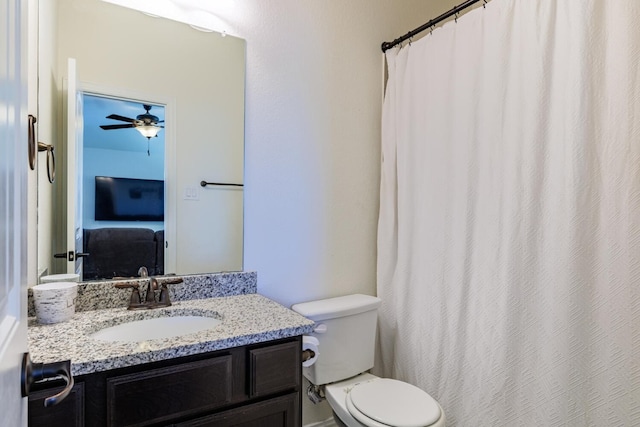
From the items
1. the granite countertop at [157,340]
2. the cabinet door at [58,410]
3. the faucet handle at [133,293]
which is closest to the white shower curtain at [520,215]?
the granite countertop at [157,340]

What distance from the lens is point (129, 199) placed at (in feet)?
4.55

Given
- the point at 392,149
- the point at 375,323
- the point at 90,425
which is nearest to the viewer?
the point at 90,425

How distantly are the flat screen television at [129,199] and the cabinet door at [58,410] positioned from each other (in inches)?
26.8

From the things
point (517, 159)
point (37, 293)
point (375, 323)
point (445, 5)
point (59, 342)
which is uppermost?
point (445, 5)

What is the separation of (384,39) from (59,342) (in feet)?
6.54

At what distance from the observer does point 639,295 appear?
1.08 metres

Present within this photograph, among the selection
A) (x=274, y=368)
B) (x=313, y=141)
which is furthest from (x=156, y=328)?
(x=313, y=141)

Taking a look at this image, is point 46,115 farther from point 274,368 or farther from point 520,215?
point 520,215

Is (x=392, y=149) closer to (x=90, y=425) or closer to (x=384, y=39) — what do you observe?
(x=384, y=39)

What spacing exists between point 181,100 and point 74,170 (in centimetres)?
48

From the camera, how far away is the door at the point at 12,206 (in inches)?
19.3

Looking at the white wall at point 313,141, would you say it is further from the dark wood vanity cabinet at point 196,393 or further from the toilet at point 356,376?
the dark wood vanity cabinet at point 196,393

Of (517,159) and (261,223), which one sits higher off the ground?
(517,159)

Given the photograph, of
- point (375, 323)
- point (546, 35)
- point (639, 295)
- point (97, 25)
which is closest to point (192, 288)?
point (375, 323)
